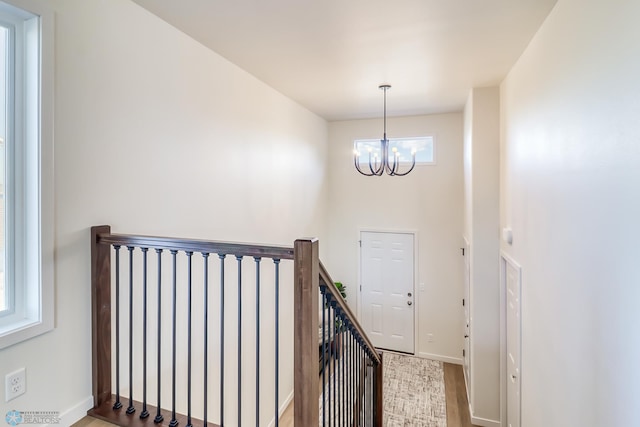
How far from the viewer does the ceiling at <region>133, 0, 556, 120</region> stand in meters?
2.17

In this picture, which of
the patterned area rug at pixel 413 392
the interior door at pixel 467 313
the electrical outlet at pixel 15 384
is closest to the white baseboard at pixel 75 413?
the electrical outlet at pixel 15 384

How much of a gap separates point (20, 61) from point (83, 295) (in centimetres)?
118

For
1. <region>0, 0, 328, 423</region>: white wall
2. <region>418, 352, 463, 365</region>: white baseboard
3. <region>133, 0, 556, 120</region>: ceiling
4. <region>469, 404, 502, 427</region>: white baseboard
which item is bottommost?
<region>469, 404, 502, 427</region>: white baseboard

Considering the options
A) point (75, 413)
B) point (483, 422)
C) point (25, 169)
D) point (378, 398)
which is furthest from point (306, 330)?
point (483, 422)

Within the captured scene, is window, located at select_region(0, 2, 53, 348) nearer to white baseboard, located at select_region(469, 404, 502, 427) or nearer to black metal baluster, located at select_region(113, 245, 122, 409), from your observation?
black metal baluster, located at select_region(113, 245, 122, 409)

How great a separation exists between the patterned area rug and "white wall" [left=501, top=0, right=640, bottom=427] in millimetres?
1653

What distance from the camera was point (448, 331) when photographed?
17.6ft

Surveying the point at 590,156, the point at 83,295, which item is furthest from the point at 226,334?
the point at 590,156

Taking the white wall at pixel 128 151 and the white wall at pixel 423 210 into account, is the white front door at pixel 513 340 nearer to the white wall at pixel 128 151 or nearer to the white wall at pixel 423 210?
the white wall at pixel 423 210

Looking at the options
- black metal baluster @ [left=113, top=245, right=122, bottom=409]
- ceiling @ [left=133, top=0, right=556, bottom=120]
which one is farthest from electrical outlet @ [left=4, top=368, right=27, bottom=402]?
ceiling @ [left=133, top=0, right=556, bottom=120]

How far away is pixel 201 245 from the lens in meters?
1.59

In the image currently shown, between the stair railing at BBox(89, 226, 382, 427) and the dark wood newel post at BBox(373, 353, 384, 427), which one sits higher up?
the stair railing at BBox(89, 226, 382, 427)

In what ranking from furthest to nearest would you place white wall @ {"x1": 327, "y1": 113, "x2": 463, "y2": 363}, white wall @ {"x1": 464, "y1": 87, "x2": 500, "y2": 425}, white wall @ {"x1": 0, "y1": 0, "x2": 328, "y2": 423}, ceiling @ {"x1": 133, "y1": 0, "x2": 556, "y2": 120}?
white wall @ {"x1": 327, "y1": 113, "x2": 463, "y2": 363} → white wall @ {"x1": 464, "y1": 87, "x2": 500, "y2": 425} → ceiling @ {"x1": 133, "y1": 0, "x2": 556, "y2": 120} → white wall @ {"x1": 0, "y1": 0, "x2": 328, "y2": 423}

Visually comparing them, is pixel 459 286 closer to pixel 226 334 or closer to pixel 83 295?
pixel 226 334
